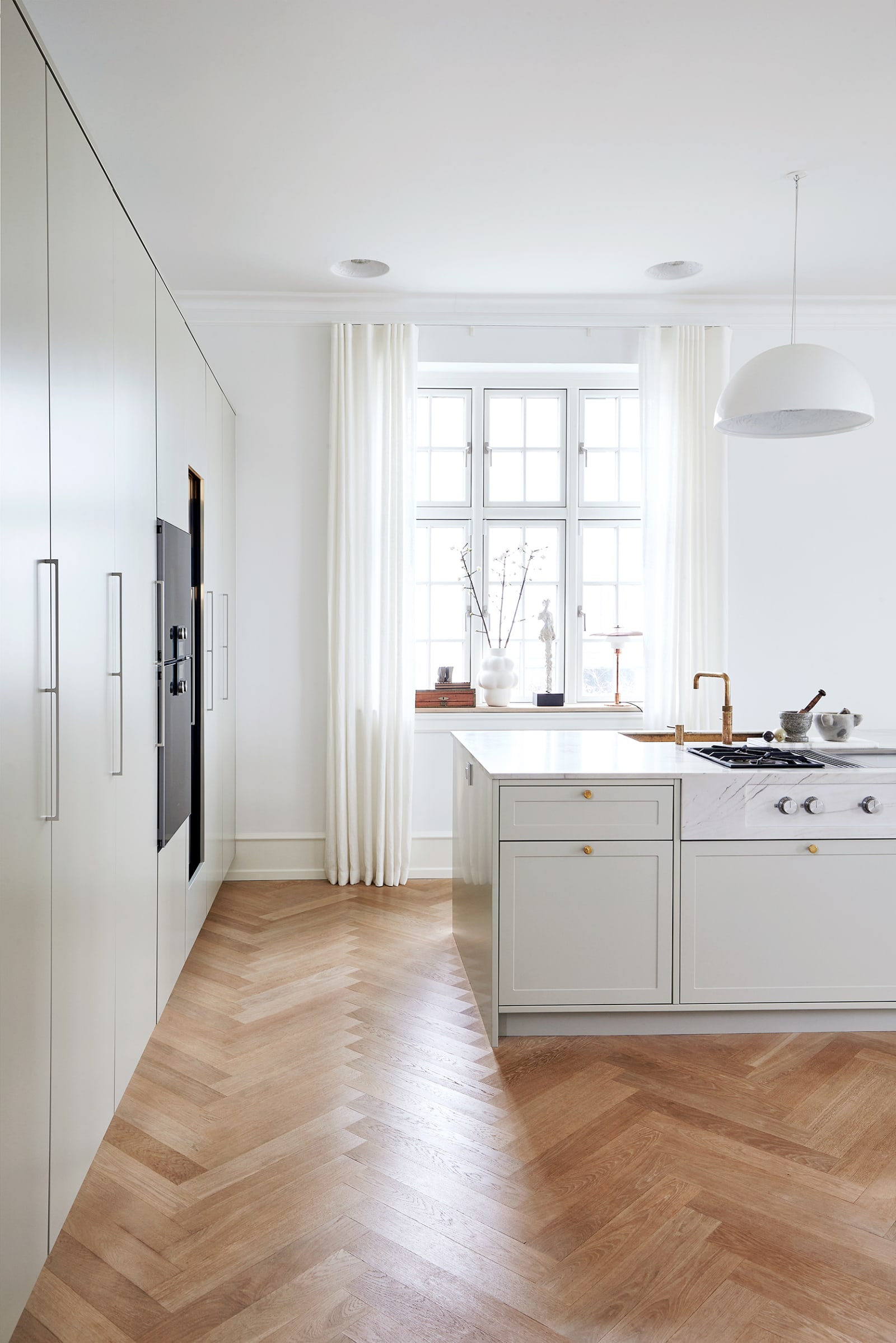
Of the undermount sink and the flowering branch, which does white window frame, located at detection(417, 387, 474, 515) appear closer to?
the flowering branch

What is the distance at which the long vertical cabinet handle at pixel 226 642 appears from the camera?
4281 mm

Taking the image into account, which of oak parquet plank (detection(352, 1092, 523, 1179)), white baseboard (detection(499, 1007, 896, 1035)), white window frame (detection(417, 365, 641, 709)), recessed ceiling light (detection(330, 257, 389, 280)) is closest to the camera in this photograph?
oak parquet plank (detection(352, 1092, 523, 1179))

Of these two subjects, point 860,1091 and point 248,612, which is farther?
point 248,612

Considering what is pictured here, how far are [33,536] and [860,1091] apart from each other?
252cm

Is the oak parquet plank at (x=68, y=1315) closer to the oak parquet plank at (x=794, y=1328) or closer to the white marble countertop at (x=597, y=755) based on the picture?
the oak parquet plank at (x=794, y=1328)

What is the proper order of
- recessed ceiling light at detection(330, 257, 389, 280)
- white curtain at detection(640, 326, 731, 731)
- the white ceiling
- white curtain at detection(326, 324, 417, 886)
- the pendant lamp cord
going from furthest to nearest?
white curtain at detection(640, 326, 731, 731) → white curtain at detection(326, 324, 417, 886) → recessed ceiling light at detection(330, 257, 389, 280) → the pendant lamp cord → the white ceiling

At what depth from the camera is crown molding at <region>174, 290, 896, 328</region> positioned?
4.56 m

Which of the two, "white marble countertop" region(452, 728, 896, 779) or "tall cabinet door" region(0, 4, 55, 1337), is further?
"white marble countertop" region(452, 728, 896, 779)

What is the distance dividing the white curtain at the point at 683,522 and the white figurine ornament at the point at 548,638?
1.69ft

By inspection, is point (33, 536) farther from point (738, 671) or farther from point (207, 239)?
point (738, 671)

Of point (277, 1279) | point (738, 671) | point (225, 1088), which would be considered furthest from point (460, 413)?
point (277, 1279)

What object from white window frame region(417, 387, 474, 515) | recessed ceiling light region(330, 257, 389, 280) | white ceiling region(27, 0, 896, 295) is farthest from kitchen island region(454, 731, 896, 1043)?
recessed ceiling light region(330, 257, 389, 280)

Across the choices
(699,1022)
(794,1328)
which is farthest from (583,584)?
(794,1328)

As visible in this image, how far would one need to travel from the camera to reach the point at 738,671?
4.75 meters
